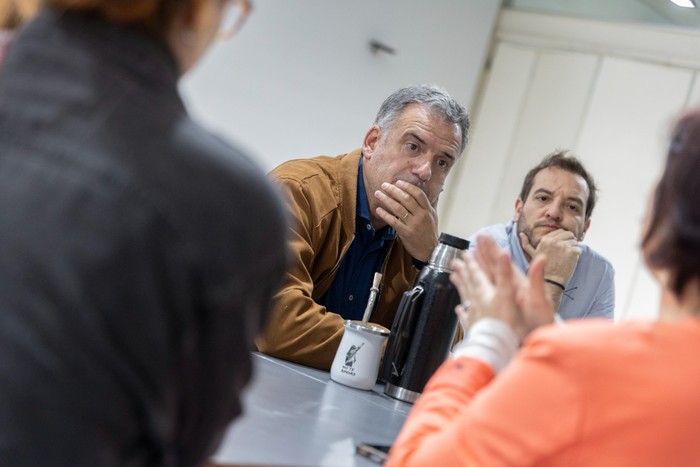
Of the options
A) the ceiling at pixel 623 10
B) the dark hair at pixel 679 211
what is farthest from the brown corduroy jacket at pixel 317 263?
the ceiling at pixel 623 10

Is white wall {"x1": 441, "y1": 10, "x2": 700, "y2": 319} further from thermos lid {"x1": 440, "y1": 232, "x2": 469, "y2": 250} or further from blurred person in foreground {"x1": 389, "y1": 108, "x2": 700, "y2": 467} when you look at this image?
blurred person in foreground {"x1": 389, "y1": 108, "x2": 700, "y2": 467}

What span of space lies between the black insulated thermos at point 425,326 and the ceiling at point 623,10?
323 cm

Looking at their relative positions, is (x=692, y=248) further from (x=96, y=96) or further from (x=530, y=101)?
(x=530, y=101)

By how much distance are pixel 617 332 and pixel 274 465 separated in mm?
452

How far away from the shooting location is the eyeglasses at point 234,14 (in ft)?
2.69

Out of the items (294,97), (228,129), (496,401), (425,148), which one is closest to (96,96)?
(496,401)

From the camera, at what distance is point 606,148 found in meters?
4.77

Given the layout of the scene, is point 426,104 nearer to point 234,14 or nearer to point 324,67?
point 234,14

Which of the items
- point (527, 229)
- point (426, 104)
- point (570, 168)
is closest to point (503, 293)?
A: point (426, 104)

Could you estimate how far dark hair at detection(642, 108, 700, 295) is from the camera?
0.98 metres

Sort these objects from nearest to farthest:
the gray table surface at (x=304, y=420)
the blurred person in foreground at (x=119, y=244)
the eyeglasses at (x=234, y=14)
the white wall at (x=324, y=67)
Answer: the blurred person in foreground at (x=119, y=244), the eyeglasses at (x=234, y=14), the gray table surface at (x=304, y=420), the white wall at (x=324, y=67)

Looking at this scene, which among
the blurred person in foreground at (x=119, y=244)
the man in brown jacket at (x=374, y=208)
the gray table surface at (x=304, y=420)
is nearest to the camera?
the blurred person in foreground at (x=119, y=244)

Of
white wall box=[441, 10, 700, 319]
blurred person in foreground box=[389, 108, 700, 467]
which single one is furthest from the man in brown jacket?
white wall box=[441, 10, 700, 319]

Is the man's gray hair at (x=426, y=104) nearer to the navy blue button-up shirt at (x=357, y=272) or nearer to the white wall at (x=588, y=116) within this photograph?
the navy blue button-up shirt at (x=357, y=272)
